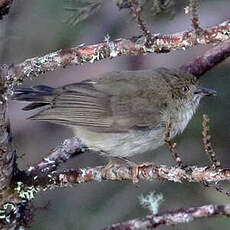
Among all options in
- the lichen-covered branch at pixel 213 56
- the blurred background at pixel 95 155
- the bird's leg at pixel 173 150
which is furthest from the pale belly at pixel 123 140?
the bird's leg at pixel 173 150

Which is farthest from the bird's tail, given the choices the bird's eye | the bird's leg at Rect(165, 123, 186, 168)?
the bird's leg at Rect(165, 123, 186, 168)

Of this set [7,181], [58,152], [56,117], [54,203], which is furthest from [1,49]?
[7,181]

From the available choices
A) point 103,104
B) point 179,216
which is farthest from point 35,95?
point 179,216

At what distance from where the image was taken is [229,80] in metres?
5.57

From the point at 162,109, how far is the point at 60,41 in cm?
175

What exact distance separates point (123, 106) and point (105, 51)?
108 centimetres

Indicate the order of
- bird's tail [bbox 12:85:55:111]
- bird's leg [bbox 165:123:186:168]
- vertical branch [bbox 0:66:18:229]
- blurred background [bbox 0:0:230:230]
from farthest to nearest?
blurred background [bbox 0:0:230:230] → bird's tail [bbox 12:85:55:111] → vertical branch [bbox 0:66:18:229] → bird's leg [bbox 165:123:186:168]

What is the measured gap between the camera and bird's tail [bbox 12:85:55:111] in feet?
14.4

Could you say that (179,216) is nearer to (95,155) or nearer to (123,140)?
(123,140)

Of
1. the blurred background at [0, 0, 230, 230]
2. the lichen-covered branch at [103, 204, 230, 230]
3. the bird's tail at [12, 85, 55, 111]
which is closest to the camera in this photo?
the lichen-covered branch at [103, 204, 230, 230]

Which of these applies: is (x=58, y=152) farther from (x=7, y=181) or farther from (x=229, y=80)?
(x=229, y=80)

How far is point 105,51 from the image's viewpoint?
3619 mm

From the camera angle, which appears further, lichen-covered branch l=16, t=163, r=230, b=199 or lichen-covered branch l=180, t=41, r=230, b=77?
lichen-covered branch l=180, t=41, r=230, b=77

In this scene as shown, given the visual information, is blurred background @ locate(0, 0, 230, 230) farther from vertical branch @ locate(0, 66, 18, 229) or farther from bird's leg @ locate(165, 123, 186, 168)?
bird's leg @ locate(165, 123, 186, 168)
